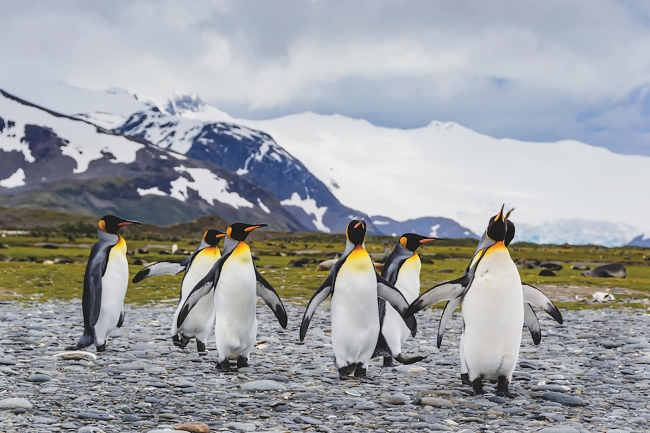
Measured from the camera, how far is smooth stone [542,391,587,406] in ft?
15.5

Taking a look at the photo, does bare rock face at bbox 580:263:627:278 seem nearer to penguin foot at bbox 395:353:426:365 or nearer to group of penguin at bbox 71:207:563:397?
group of penguin at bbox 71:207:563:397

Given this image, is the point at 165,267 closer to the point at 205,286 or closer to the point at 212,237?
the point at 212,237

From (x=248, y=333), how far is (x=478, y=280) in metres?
2.23

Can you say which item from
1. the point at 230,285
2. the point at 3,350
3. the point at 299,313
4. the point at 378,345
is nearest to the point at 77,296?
the point at 299,313

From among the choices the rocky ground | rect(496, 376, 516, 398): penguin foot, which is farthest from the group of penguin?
the rocky ground

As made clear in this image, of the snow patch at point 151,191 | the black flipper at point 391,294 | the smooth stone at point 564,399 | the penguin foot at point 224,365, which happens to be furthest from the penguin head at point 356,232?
the snow patch at point 151,191

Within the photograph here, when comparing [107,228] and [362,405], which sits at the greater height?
[107,228]

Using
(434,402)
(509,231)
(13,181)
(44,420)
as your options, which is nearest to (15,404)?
(44,420)

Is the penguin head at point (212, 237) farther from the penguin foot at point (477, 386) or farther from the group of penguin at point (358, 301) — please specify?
the penguin foot at point (477, 386)

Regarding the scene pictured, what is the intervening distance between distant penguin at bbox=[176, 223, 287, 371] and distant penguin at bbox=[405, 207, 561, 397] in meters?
1.65

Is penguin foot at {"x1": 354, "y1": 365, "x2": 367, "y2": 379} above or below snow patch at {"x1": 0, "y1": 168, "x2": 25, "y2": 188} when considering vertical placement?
below

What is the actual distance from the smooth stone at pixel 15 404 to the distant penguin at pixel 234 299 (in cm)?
202

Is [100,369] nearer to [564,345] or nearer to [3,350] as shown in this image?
[3,350]

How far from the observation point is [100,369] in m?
5.64
